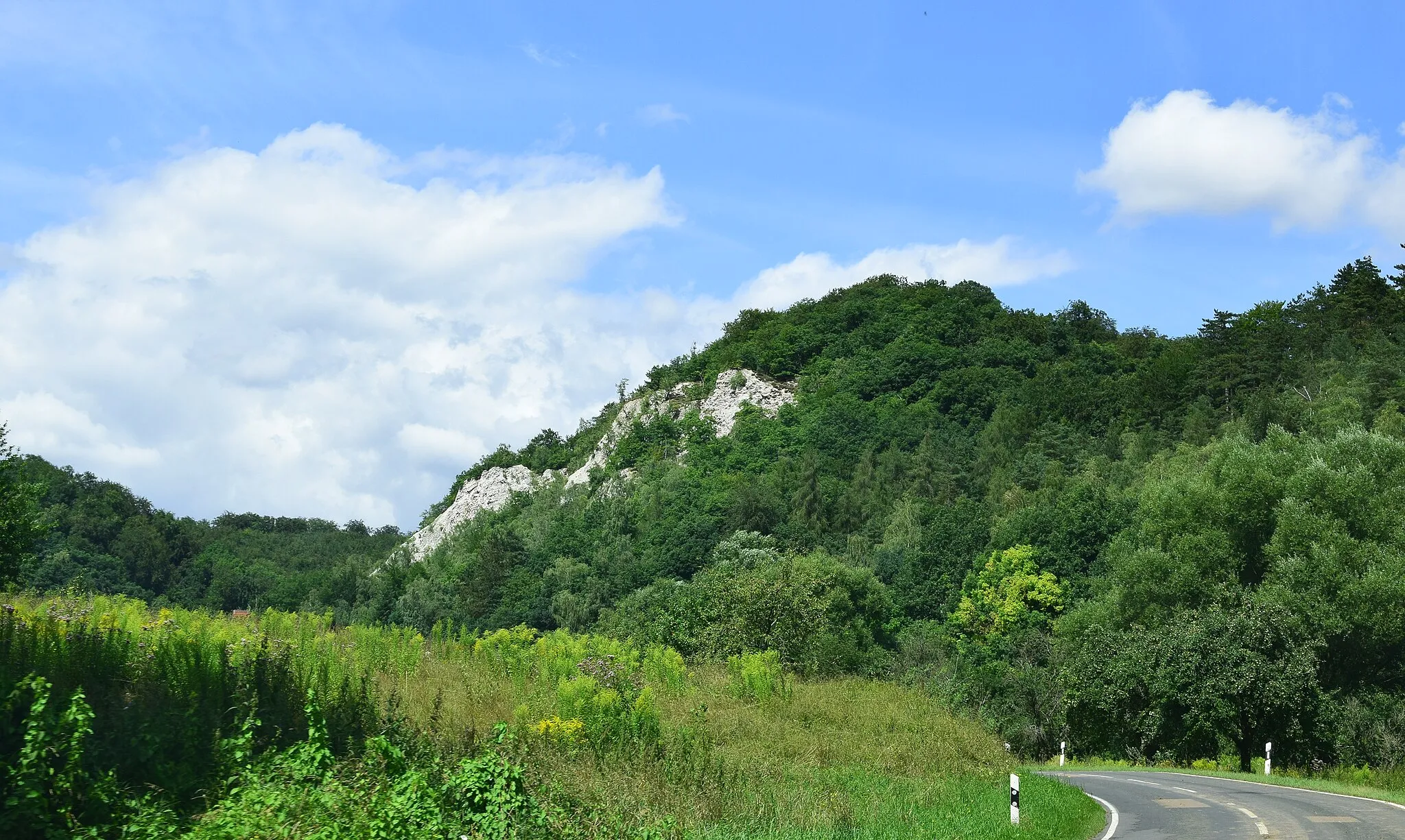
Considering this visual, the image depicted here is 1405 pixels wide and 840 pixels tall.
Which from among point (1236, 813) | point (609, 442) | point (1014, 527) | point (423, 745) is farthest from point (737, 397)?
point (423, 745)

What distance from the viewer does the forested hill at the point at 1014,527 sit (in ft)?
144

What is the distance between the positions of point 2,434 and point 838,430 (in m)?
111

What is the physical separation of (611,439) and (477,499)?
2068cm

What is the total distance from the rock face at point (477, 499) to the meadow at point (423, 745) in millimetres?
132358

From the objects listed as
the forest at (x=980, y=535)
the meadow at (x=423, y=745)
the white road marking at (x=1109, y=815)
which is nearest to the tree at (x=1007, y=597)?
the forest at (x=980, y=535)

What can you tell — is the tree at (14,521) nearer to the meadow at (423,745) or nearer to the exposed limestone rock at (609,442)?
the meadow at (423,745)

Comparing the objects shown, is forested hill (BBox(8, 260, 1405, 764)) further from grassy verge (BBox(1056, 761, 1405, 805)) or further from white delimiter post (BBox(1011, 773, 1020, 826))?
white delimiter post (BBox(1011, 773, 1020, 826))

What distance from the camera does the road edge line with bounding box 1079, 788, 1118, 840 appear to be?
17906 mm

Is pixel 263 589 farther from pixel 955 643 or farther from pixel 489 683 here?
pixel 489 683

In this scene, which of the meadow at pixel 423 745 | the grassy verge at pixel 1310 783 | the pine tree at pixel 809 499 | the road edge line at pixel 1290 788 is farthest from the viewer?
the pine tree at pixel 809 499

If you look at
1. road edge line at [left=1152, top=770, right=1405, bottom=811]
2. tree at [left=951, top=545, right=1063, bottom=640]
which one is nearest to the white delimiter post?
road edge line at [left=1152, top=770, right=1405, bottom=811]

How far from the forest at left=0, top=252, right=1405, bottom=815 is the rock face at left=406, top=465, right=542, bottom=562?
4.55 meters

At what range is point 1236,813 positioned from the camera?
20.4 meters

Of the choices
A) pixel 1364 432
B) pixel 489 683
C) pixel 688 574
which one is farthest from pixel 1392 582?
pixel 688 574
